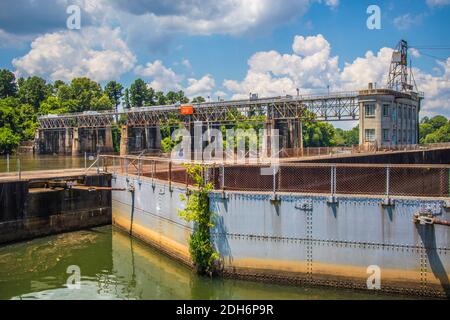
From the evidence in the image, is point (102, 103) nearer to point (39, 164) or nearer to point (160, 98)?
point (160, 98)

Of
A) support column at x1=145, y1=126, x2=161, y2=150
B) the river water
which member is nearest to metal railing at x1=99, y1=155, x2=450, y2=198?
the river water

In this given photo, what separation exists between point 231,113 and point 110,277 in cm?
6799

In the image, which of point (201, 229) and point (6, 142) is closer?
point (201, 229)

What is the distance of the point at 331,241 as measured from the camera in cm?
1669

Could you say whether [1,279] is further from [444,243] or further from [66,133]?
[66,133]

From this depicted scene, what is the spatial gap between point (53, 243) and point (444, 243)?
1972 cm

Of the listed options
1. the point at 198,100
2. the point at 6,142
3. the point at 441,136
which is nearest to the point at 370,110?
the point at 6,142

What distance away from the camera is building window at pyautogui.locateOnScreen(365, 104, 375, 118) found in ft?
201

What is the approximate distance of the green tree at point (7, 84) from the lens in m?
168

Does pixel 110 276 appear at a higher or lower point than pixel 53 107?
lower

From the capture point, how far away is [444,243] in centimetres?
1534

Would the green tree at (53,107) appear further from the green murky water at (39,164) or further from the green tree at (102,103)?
the green murky water at (39,164)

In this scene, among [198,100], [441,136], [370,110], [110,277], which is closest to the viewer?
[110,277]

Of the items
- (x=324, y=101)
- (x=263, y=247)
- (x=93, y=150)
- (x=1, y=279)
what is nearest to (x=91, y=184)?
(x=1, y=279)
